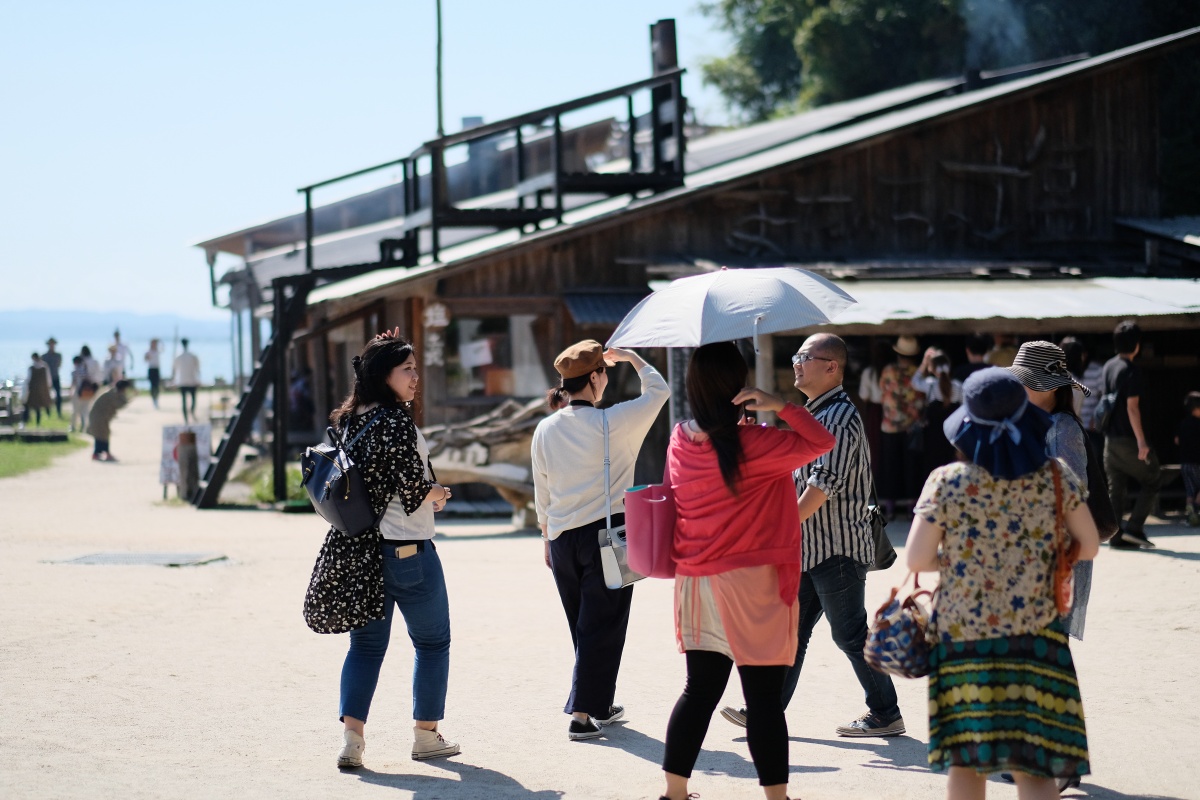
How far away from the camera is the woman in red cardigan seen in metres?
4.63

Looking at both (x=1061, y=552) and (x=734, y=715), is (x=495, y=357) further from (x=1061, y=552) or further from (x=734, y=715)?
(x=1061, y=552)

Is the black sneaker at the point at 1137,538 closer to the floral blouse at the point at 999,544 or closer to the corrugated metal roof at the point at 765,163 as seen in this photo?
the corrugated metal roof at the point at 765,163

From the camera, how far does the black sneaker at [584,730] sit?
6.03m

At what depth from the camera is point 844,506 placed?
5.68 meters

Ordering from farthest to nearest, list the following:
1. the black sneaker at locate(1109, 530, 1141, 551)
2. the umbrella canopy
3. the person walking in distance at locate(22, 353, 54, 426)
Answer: the person walking in distance at locate(22, 353, 54, 426) → the black sneaker at locate(1109, 530, 1141, 551) → the umbrella canopy

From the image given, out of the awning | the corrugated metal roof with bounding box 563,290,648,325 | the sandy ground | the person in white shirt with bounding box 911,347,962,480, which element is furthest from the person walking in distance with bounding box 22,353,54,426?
the person in white shirt with bounding box 911,347,962,480

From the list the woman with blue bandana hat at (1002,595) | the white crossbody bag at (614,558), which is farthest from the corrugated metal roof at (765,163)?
the woman with blue bandana hat at (1002,595)

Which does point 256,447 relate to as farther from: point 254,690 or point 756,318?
point 756,318

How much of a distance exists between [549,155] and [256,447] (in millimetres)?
11267

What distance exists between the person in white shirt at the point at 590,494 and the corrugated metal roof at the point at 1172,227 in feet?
43.5

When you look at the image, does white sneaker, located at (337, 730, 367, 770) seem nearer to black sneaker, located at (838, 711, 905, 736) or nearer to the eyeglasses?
black sneaker, located at (838, 711, 905, 736)

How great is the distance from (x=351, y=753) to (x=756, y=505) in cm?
215

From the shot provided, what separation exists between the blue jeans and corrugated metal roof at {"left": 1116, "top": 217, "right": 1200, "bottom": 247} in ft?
46.6

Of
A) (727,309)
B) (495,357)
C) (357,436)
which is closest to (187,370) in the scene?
(495,357)
